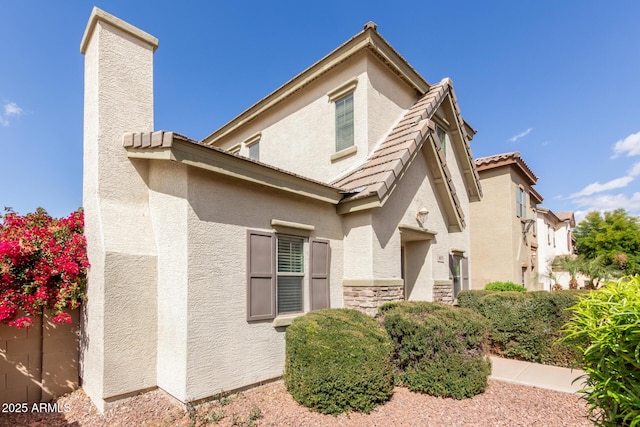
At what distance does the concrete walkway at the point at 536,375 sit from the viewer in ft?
20.7

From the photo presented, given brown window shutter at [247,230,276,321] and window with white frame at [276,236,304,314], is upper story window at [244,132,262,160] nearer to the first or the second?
window with white frame at [276,236,304,314]

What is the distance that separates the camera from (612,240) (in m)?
31.8

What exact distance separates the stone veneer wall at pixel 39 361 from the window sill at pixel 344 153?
291 inches

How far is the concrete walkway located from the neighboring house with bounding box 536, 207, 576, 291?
1571cm

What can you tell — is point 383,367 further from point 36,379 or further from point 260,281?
point 36,379

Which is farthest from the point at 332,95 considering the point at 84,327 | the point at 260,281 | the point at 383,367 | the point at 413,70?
the point at 84,327

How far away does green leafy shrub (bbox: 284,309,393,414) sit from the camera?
494cm

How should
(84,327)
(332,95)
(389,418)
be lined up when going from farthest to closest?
1. (332,95)
2. (84,327)
3. (389,418)

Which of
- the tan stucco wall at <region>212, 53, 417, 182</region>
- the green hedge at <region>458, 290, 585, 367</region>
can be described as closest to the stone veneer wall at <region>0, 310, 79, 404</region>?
the tan stucco wall at <region>212, 53, 417, 182</region>

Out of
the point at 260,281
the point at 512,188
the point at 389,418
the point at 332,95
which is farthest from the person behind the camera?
the point at 512,188

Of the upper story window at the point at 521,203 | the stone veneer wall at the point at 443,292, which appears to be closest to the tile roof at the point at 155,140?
the stone veneer wall at the point at 443,292

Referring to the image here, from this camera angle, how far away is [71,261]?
5395mm

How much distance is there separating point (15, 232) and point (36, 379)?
2.48m

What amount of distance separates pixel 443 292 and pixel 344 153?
5281mm
